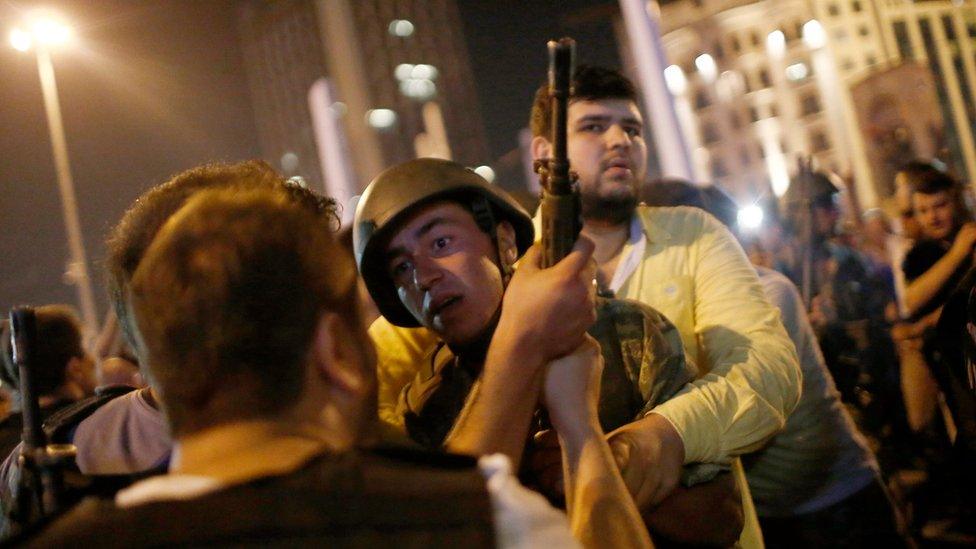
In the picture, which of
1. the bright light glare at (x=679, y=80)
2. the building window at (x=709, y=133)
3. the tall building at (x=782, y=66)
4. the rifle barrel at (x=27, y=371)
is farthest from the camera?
the building window at (x=709, y=133)

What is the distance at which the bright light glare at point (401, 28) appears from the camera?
3088 inches

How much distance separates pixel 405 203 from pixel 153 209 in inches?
24.5

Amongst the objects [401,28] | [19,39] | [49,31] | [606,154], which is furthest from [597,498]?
[401,28]

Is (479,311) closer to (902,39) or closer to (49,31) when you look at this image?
(49,31)

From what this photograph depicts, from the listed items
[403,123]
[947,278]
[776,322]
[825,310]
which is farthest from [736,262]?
[403,123]

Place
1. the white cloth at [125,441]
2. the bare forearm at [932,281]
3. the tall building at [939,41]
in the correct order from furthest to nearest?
the tall building at [939,41] → the bare forearm at [932,281] → the white cloth at [125,441]

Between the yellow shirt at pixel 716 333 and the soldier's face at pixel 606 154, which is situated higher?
the soldier's face at pixel 606 154

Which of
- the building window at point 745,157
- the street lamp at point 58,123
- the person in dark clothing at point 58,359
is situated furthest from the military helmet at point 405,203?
the building window at point 745,157

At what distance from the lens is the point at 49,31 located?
48.6ft

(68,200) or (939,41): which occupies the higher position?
(939,41)

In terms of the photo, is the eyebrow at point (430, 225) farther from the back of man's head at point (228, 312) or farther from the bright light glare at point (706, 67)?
the bright light glare at point (706, 67)

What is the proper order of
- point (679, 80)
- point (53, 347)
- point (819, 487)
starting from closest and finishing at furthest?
1. point (819, 487)
2. point (53, 347)
3. point (679, 80)

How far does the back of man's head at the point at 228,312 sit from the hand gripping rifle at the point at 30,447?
75cm

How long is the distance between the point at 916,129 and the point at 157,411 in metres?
52.1
